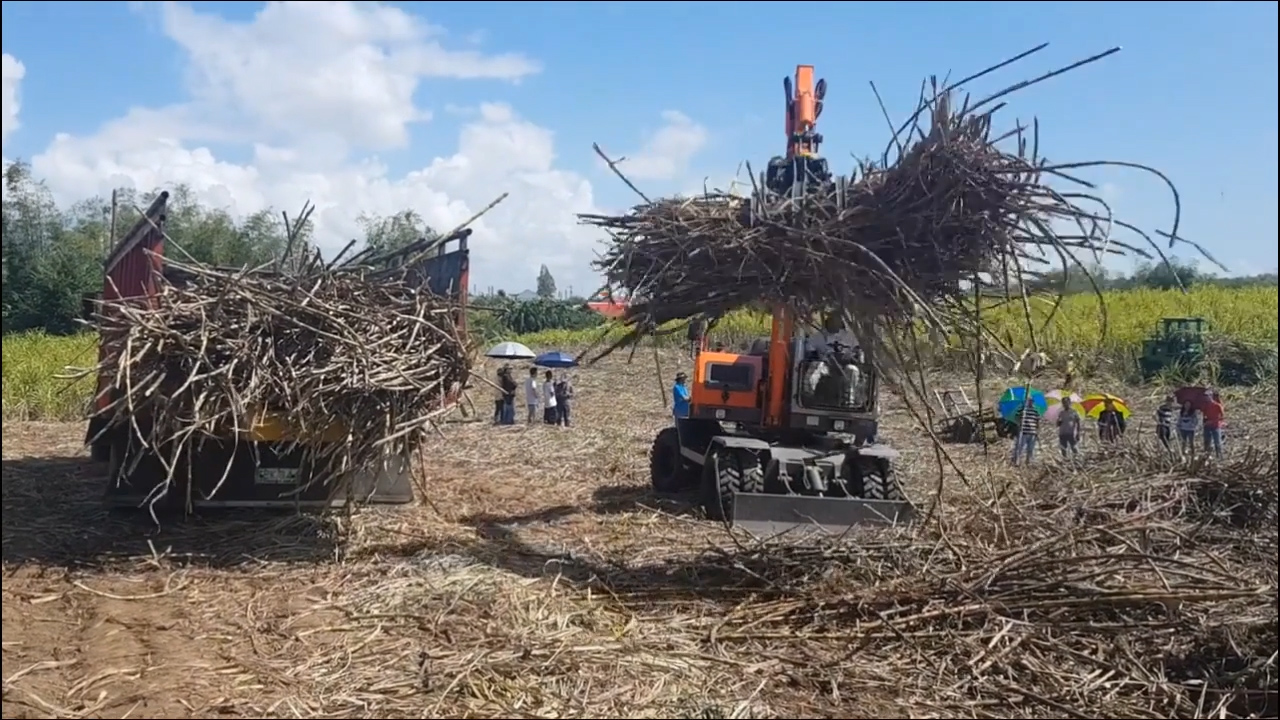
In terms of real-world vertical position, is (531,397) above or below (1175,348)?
below

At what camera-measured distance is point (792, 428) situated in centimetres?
1010

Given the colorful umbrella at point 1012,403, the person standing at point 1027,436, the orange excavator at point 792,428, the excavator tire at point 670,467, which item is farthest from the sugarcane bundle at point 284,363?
the colorful umbrella at point 1012,403

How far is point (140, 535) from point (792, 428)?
5703 mm

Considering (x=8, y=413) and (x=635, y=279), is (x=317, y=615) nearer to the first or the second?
(x=635, y=279)

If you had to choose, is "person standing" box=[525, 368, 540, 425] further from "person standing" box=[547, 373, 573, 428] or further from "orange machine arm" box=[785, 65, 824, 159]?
"orange machine arm" box=[785, 65, 824, 159]

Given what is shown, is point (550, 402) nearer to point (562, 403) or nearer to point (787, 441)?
point (562, 403)

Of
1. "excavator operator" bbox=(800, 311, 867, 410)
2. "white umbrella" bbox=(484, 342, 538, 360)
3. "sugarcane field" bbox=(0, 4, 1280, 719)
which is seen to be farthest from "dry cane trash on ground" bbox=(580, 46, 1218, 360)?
"white umbrella" bbox=(484, 342, 538, 360)

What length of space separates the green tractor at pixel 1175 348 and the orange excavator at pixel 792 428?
14.4 meters

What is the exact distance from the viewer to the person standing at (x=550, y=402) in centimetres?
1898

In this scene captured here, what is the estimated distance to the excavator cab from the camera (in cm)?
832

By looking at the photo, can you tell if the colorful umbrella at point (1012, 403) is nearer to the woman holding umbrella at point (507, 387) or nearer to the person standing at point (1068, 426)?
the person standing at point (1068, 426)

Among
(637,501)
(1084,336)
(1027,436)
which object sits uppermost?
(1084,336)

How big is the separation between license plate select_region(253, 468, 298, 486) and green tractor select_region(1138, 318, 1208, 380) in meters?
19.0

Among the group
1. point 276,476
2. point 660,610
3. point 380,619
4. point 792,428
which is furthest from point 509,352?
point 380,619
